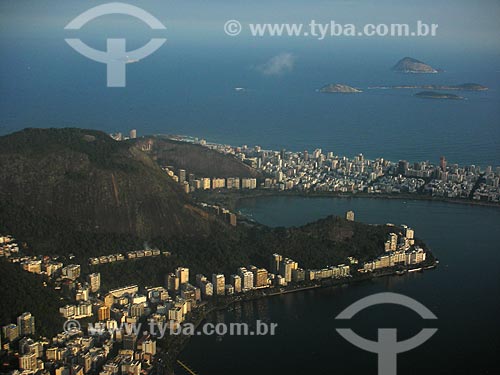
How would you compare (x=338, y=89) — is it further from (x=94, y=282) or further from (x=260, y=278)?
(x=94, y=282)

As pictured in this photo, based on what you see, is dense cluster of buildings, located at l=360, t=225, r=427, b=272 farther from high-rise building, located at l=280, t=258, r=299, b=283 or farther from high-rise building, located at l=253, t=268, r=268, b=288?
high-rise building, located at l=253, t=268, r=268, b=288

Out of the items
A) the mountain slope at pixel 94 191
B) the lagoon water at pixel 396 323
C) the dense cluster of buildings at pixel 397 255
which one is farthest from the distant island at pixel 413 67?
the mountain slope at pixel 94 191

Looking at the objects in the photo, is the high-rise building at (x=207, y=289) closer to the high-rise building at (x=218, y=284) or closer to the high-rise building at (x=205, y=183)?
the high-rise building at (x=218, y=284)

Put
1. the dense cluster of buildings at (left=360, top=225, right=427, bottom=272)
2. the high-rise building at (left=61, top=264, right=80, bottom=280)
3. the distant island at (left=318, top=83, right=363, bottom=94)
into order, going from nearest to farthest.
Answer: the high-rise building at (left=61, top=264, right=80, bottom=280), the dense cluster of buildings at (left=360, top=225, right=427, bottom=272), the distant island at (left=318, top=83, right=363, bottom=94)

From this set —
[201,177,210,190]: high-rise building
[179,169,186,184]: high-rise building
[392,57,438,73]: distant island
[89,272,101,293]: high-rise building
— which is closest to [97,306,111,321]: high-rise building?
[89,272,101,293]: high-rise building

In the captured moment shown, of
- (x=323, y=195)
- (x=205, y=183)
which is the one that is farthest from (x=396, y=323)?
(x=205, y=183)

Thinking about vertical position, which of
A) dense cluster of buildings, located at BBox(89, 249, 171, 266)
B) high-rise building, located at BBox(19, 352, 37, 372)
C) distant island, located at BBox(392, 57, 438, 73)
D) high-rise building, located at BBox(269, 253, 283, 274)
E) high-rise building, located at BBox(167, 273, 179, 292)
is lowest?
high-rise building, located at BBox(19, 352, 37, 372)
